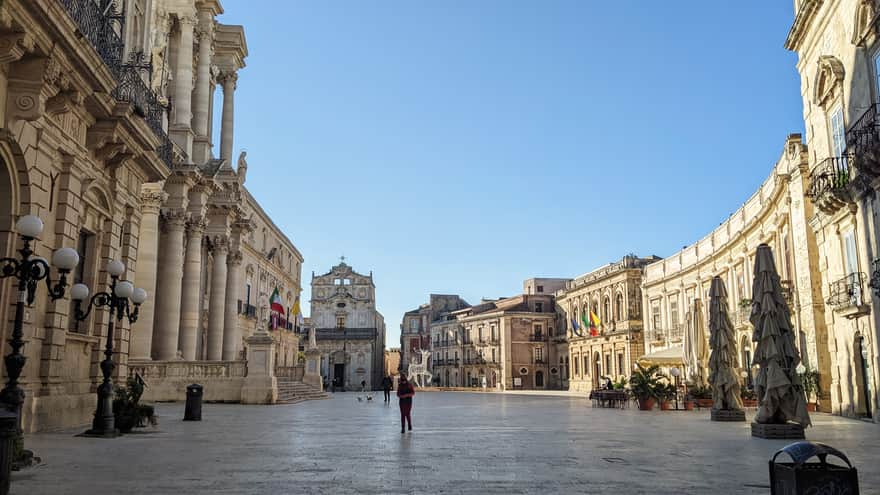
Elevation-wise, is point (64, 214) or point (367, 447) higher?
point (64, 214)

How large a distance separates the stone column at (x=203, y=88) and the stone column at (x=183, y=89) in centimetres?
260

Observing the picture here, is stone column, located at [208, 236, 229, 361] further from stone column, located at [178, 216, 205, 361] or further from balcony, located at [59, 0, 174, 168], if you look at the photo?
balcony, located at [59, 0, 174, 168]

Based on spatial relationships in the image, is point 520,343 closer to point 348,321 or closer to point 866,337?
point 348,321

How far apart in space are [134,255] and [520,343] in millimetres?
64366

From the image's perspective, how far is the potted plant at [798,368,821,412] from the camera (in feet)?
75.7

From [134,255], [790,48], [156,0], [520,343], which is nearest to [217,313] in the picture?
[156,0]

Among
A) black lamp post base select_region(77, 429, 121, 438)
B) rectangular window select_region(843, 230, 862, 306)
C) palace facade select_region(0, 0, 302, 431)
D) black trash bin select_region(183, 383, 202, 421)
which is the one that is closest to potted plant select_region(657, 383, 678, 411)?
rectangular window select_region(843, 230, 862, 306)

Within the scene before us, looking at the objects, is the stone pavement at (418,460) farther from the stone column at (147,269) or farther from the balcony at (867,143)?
the stone column at (147,269)

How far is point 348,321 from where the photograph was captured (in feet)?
283

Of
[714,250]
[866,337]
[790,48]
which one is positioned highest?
[790,48]

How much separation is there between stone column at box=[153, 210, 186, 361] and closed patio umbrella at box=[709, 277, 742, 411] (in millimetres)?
20034

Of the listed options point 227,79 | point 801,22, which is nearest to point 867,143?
point 801,22

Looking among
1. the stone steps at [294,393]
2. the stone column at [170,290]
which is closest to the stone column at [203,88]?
the stone column at [170,290]

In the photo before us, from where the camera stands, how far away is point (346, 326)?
85.9m
